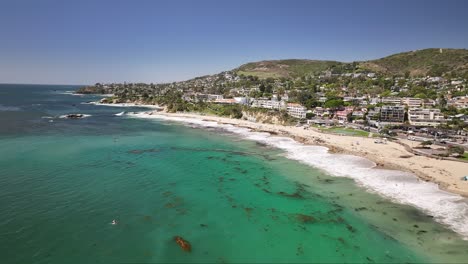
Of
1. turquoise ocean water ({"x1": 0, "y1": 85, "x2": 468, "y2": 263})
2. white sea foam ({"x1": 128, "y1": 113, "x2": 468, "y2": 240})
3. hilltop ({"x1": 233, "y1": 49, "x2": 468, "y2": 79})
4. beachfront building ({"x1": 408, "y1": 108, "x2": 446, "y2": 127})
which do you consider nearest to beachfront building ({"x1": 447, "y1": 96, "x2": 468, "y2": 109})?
beachfront building ({"x1": 408, "y1": 108, "x2": 446, "y2": 127})

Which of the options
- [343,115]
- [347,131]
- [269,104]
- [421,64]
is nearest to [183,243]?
[347,131]

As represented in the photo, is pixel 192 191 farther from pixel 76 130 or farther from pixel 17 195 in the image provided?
pixel 76 130

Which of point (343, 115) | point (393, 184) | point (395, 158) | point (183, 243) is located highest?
point (343, 115)

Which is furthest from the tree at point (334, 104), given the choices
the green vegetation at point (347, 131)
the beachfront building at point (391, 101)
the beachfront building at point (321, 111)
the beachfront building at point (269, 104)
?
the green vegetation at point (347, 131)

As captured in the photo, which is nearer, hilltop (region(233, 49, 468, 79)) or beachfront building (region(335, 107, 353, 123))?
beachfront building (region(335, 107, 353, 123))

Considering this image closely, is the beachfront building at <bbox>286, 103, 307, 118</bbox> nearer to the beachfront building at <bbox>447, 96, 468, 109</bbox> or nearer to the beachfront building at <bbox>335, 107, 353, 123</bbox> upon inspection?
the beachfront building at <bbox>335, 107, 353, 123</bbox>

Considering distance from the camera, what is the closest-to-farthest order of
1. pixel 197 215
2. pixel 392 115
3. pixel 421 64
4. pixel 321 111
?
1. pixel 197 215
2. pixel 392 115
3. pixel 321 111
4. pixel 421 64

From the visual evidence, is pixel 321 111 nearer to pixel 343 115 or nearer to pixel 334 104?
pixel 334 104
